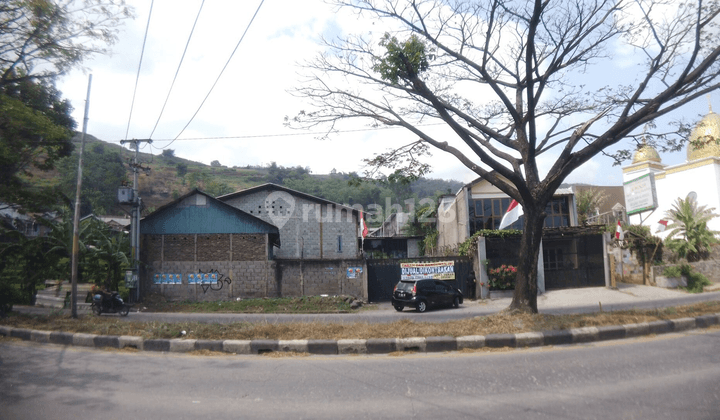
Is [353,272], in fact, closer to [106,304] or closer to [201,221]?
[201,221]

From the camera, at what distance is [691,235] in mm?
25281

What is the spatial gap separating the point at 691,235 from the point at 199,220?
1063 inches

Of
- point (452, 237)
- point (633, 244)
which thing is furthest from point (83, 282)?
point (633, 244)

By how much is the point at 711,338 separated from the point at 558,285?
15.9m

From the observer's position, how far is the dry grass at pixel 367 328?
7969mm

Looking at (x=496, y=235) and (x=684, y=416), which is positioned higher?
(x=496, y=235)

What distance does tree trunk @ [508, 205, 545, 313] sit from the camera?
32.2ft

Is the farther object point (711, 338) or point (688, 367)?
point (711, 338)

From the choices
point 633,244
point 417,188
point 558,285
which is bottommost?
point 558,285

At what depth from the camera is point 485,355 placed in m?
7.07

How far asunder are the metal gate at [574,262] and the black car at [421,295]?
7.13 m

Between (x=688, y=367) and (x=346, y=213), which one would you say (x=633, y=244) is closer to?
(x=346, y=213)

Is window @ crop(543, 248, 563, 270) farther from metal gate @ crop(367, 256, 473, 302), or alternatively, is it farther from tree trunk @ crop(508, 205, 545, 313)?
tree trunk @ crop(508, 205, 545, 313)

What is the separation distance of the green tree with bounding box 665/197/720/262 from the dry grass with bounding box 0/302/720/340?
60.1 feet
